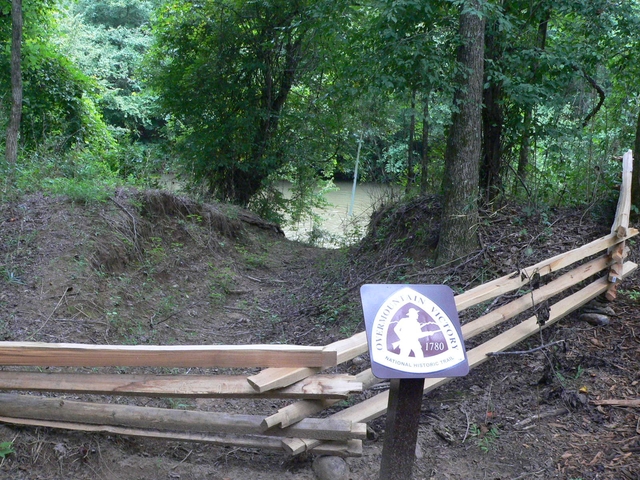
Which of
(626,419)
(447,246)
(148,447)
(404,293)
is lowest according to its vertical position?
(148,447)

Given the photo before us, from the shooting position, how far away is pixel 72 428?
446cm

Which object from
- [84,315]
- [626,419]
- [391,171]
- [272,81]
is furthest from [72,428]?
[272,81]

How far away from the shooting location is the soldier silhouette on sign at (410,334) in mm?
3365

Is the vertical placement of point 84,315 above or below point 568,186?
below


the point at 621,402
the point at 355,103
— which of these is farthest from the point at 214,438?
the point at 355,103

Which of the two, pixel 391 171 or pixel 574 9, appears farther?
pixel 391 171

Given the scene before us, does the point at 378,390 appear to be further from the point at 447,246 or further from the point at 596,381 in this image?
the point at 447,246

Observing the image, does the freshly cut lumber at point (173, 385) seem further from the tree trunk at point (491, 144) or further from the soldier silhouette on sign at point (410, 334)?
the tree trunk at point (491, 144)

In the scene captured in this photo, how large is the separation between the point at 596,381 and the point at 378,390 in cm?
194

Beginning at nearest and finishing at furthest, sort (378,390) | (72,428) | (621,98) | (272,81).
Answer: (72,428), (378,390), (621,98), (272,81)

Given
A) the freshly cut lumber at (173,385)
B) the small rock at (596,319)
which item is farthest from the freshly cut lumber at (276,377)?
the small rock at (596,319)

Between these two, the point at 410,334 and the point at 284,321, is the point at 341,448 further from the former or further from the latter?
the point at 284,321

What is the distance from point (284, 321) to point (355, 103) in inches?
232

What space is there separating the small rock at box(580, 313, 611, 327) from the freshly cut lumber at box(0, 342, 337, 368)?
11.7 feet
